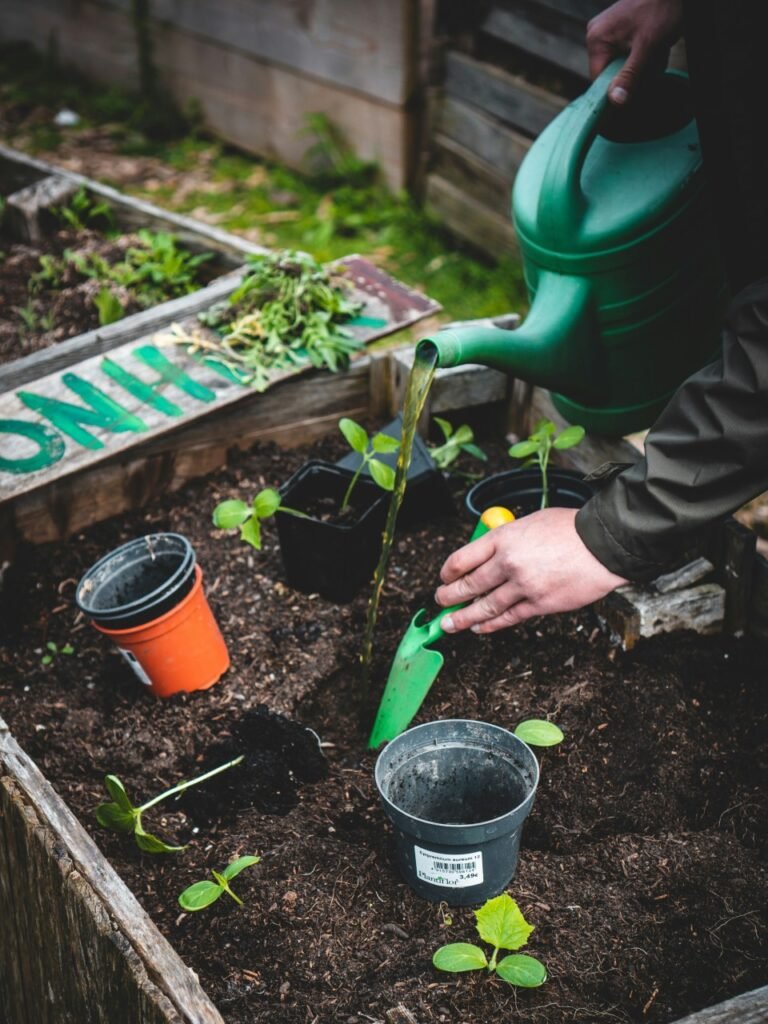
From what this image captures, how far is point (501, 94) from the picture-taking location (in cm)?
397

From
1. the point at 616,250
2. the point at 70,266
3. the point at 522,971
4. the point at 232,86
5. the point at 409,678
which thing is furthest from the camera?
the point at 232,86

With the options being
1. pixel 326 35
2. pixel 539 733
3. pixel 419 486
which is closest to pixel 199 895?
pixel 539 733

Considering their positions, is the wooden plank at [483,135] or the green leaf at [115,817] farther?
the wooden plank at [483,135]

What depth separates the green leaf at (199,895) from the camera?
5.60ft

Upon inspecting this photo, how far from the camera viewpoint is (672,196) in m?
Result: 2.13

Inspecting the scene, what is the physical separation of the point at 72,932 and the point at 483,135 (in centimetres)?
344

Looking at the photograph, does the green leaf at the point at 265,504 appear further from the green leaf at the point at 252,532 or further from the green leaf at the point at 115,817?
the green leaf at the point at 115,817

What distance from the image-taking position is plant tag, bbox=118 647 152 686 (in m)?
2.16

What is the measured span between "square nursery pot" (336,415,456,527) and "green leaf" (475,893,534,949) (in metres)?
1.12

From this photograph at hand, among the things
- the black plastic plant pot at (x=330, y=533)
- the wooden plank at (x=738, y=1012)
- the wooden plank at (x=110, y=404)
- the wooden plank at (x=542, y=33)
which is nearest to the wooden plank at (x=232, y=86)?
the wooden plank at (x=542, y=33)

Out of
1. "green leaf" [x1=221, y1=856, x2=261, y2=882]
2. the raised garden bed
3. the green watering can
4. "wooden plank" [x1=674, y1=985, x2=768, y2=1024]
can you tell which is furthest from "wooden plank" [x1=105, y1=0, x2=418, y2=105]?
"wooden plank" [x1=674, y1=985, x2=768, y2=1024]

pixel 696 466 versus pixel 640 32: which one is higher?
pixel 640 32

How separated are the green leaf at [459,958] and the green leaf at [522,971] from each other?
0.03 meters

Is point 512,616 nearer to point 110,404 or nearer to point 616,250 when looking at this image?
point 616,250
